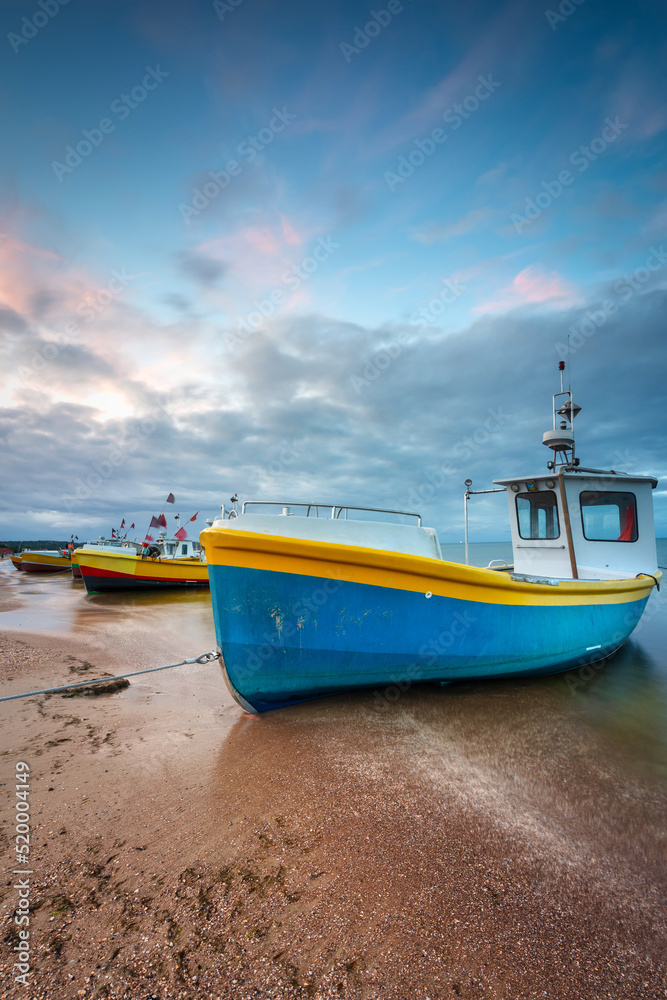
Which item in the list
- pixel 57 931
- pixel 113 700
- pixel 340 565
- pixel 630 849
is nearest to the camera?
pixel 57 931

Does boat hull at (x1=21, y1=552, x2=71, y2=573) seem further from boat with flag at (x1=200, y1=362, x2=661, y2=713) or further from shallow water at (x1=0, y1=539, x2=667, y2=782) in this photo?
boat with flag at (x1=200, y1=362, x2=661, y2=713)

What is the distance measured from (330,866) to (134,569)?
20.2 metres

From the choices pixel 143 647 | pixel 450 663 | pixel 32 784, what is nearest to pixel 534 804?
pixel 450 663

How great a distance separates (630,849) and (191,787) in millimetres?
3270

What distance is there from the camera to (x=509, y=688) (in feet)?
20.7

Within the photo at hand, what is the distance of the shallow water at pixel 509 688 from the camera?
4.99 m

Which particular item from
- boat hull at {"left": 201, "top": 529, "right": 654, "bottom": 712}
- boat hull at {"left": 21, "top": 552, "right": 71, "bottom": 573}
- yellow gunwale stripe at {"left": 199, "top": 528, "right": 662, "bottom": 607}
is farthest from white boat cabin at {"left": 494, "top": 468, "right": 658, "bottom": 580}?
boat hull at {"left": 21, "top": 552, "right": 71, "bottom": 573}

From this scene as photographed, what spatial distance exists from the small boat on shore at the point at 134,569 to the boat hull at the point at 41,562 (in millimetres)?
20960

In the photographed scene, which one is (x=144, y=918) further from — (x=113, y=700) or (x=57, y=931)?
(x=113, y=700)

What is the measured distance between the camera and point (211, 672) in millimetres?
7141

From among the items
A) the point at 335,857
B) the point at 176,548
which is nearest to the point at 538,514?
the point at 335,857

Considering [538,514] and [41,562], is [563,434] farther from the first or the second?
[41,562]

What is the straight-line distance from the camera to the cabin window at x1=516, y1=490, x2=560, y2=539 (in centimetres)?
863

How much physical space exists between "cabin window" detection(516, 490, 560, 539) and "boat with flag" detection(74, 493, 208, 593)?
13.8 metres
